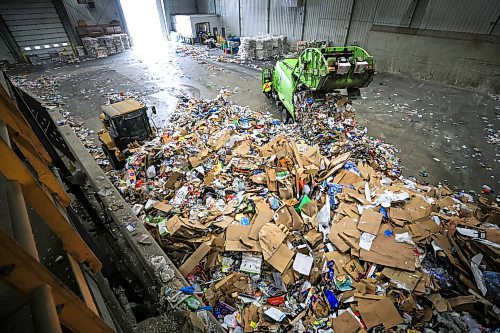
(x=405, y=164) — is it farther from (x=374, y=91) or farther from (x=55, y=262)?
(x=55, y=262)

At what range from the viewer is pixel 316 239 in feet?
11.4

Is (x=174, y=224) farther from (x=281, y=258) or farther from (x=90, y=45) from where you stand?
(x=90, y=45)

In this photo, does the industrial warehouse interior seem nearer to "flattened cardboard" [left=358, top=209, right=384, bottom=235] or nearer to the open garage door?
"flattened cardboard" [left=358, top=209, right=384, bottom=235]

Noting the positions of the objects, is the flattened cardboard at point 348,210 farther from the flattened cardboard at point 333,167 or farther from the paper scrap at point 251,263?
the paper scrap at point 251,263

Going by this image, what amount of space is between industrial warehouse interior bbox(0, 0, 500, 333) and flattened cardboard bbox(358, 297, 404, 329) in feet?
0.05

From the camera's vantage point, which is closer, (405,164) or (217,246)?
(217,246)

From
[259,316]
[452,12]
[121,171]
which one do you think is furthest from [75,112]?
[452,12]

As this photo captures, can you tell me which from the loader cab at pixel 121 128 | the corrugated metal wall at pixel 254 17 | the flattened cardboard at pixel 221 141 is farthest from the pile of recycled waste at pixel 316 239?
the corrugated metal wall at pixel 254 17

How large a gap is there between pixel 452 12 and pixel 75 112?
46.7 feet

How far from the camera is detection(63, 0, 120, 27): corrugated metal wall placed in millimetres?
15961

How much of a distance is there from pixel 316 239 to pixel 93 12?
21.5 metres

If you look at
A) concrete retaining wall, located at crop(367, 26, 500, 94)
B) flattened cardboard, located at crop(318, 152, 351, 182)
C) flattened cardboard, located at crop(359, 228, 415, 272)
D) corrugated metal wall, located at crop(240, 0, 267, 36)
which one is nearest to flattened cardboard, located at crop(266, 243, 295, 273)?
flattened cardboard, located at crop(359, 228, 415, 272)

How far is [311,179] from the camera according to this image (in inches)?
171

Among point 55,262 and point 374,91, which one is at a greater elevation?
point 55,262
